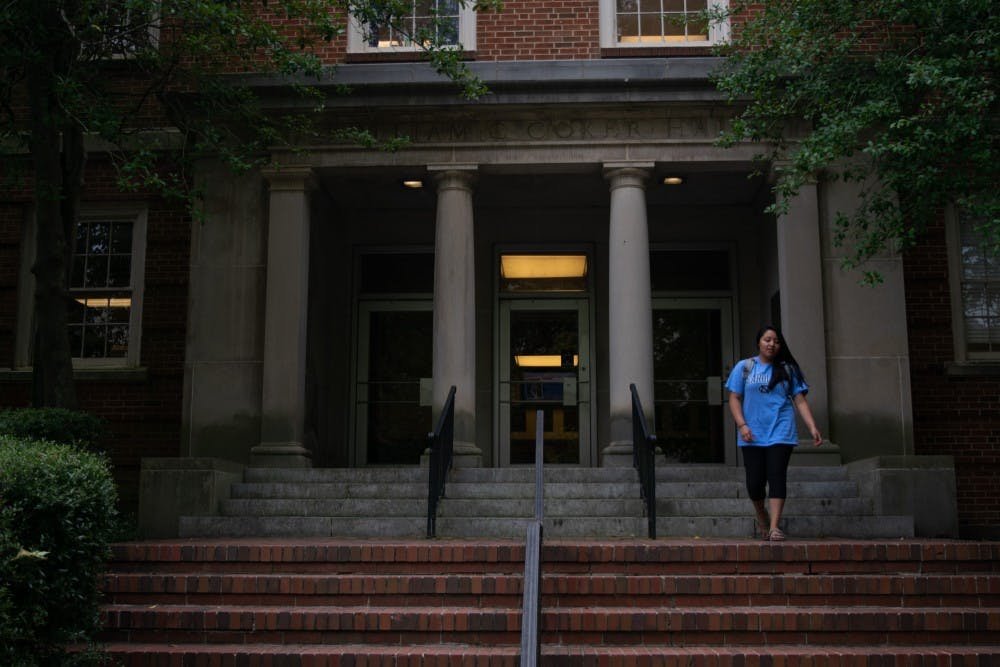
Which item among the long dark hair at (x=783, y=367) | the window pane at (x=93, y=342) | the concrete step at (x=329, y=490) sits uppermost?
the window pane at (x=93, y=342)

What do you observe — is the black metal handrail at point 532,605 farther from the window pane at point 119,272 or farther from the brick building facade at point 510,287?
the window pane at point 119,272

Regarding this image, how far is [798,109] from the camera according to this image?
10.9m

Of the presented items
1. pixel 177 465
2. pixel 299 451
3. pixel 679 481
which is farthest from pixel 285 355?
pixel 679 481

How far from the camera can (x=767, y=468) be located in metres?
7.86

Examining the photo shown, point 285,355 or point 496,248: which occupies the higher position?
point 496,248

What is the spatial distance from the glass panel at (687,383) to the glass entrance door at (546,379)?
3.29 ft

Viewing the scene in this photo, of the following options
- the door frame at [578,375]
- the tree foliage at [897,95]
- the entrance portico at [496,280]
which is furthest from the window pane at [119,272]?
the tree foliage at [897,95]

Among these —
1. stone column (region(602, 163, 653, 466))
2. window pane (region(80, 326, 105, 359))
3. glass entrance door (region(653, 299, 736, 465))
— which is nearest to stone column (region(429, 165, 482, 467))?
stone column (region(602, 163, 653, 466))

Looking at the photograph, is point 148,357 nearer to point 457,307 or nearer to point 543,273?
point 457,307

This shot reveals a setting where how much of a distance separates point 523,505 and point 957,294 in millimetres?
6350

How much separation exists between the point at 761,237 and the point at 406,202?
15.6ft

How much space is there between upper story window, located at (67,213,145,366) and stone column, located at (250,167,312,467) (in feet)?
8.44

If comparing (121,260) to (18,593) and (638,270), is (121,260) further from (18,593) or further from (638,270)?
(18,593)

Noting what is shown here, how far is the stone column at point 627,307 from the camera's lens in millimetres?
10812
